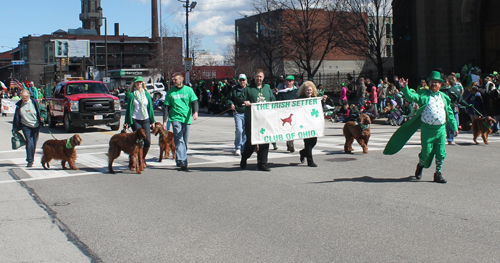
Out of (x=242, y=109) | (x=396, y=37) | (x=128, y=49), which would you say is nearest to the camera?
(x=242, y=109)

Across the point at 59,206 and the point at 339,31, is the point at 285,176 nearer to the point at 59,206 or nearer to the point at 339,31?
the point at 59,206

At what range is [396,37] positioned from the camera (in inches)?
1319

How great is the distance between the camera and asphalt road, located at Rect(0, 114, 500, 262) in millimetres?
5156

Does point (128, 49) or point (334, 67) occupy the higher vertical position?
point (128, 49)

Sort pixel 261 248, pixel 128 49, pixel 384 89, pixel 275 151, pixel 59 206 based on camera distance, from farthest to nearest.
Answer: pixel 128 49 → pixel 384 89 → pixel 275 151 → pixel 59 206 → pixel 261 248

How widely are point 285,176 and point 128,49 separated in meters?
119

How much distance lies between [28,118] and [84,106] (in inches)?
365

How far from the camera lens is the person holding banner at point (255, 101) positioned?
396 inches

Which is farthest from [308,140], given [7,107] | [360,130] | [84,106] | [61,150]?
[7,107]

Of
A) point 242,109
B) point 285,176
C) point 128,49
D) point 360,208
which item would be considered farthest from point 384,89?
point 128,49

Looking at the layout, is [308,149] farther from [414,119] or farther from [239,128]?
[414,119]

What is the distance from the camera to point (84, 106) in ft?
66.7

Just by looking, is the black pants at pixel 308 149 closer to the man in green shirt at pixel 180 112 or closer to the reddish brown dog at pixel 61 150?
the man in green shirt at pixel 180 112

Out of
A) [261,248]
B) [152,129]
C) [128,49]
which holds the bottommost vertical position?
[261,248]
